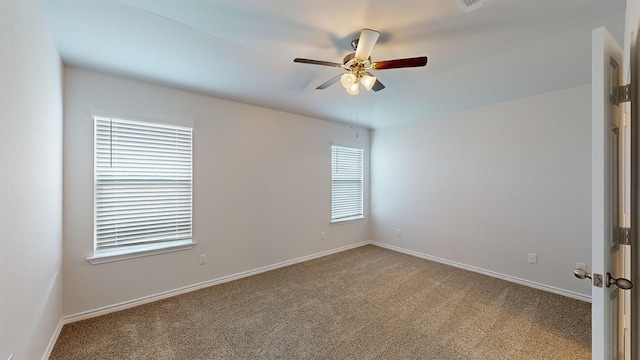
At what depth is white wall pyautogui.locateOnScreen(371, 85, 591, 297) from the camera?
286cm

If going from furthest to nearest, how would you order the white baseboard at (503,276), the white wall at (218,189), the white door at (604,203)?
the white baseboard at (503,276) → the white wall at (218,189) → the white door at (604,203)

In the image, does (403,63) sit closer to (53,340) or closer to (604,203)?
(604,203)

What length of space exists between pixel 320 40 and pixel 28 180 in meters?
2.16

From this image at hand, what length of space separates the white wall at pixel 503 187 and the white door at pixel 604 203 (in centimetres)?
221

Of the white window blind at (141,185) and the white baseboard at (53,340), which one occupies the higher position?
the white window blind at (141,185)

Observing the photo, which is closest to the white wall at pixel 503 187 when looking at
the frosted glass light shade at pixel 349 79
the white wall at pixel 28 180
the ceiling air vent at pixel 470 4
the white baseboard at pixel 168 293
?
the white baseboard at pixel 168 293

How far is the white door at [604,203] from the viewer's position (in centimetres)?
108

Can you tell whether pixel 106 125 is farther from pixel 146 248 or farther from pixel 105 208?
pixel 146 248

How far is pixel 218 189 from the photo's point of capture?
3258mm

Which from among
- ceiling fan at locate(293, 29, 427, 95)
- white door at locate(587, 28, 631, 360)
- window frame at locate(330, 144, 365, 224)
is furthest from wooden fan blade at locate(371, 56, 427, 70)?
window frame at locate(330, 144, 365, 224)

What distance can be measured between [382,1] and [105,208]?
3105 millimetres

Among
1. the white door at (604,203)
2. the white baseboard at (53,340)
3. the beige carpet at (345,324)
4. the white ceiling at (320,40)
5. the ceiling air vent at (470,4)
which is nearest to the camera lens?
the white door at (604,203)

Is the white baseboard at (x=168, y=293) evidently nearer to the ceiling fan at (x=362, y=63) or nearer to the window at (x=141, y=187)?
the window at (x=141, y=187)

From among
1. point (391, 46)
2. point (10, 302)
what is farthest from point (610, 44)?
point (10, 302)
